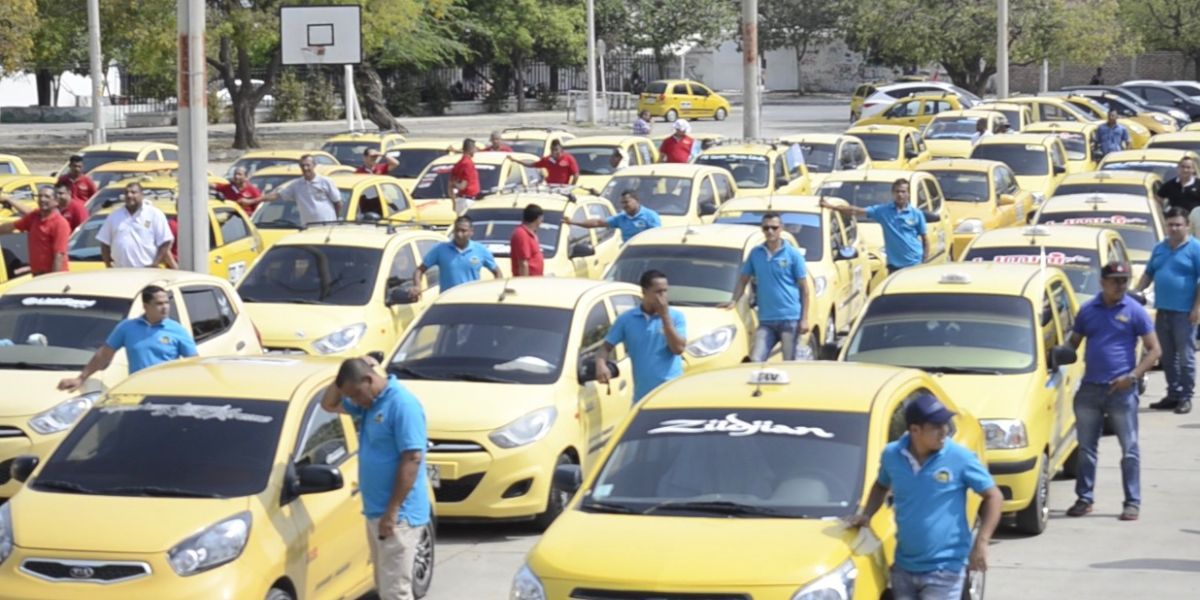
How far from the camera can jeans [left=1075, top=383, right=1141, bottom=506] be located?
1299cm

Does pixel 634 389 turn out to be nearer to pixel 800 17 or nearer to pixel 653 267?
pixel 653 267

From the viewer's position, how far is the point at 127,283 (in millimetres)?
14305

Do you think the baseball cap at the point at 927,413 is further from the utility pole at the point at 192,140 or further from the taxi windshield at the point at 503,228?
the taxi windshield at the point at 503,228

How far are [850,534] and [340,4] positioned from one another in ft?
133

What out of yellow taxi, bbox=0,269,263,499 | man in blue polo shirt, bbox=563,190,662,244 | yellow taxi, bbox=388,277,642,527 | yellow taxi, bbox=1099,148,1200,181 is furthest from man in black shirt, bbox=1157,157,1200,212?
yellow taxi, bbox=0,269,263,499

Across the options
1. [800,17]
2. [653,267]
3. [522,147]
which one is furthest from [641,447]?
[800,17]

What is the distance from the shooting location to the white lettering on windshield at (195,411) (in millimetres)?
9938

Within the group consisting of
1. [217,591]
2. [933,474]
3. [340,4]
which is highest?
[340,4]

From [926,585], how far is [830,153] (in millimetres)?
23439

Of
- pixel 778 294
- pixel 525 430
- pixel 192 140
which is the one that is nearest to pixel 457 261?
pixel 778 294

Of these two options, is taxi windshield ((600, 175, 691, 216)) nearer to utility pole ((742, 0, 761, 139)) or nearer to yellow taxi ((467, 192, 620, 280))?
yellow taxi ((467, 192, 620, 280))

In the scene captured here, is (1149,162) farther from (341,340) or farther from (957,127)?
(341,340)

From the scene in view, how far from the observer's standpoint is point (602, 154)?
A: 3128 cm

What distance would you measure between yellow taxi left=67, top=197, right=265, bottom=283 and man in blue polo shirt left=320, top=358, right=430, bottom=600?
11.6 meters
